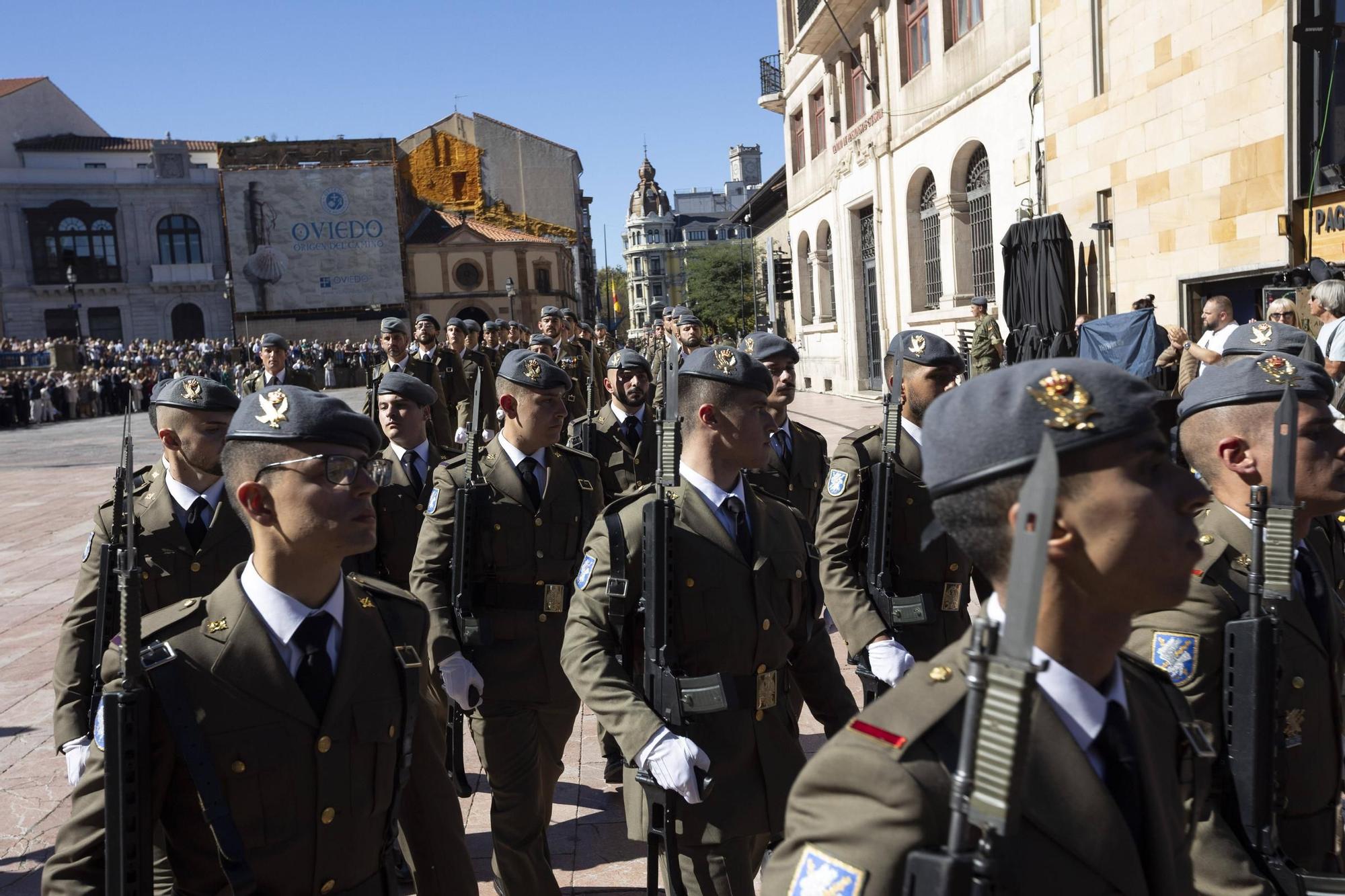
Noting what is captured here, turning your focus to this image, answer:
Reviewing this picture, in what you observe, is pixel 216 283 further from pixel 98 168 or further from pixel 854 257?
pixel 854 257

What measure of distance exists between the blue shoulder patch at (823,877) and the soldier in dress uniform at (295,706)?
1302mm

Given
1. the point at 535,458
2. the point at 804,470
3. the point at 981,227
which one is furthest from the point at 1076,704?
the point at 981,227

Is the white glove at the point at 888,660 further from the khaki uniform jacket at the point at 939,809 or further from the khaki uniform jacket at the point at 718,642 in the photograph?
the khaki uniform jacket at the point at 939,809

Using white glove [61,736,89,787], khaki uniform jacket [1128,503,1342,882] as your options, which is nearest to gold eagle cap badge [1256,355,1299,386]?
khaki uniform jacket [1128,503,1342,882]

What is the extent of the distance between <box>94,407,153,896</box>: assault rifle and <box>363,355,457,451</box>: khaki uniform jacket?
8925 mm

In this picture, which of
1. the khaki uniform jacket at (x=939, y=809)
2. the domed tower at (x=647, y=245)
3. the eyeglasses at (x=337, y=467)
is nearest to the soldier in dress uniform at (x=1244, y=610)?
the khaki uniform jacket at (x=939, y=809)

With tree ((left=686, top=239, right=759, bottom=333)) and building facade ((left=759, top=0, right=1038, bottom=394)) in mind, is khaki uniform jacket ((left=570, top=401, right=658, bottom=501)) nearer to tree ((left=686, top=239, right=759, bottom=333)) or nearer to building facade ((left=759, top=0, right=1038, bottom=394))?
building facade ((left=759, top=0, right=1038, bottom=394))

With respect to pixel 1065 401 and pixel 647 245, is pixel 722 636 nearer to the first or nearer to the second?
pixel 1065 401

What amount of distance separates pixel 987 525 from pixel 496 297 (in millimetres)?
64372

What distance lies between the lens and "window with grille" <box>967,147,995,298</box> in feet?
64.7

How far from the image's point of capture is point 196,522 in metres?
4.28

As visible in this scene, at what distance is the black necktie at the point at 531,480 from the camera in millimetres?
4914

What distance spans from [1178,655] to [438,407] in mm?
10479

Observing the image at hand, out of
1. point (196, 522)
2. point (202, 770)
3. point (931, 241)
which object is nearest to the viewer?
point (202, 770)
